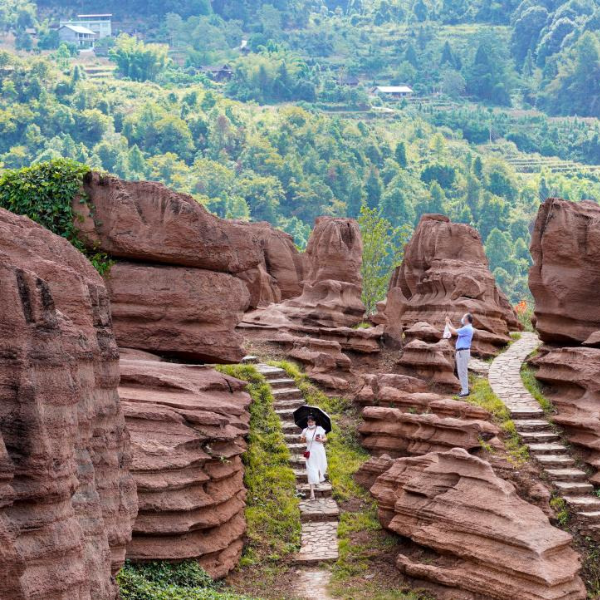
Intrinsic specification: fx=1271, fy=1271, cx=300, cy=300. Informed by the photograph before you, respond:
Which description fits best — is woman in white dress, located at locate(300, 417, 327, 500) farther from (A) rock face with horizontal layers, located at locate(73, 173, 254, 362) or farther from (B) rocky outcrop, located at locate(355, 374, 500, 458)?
(A) rock face with horizontal layers, located at locate(73, 173, 254, 362)

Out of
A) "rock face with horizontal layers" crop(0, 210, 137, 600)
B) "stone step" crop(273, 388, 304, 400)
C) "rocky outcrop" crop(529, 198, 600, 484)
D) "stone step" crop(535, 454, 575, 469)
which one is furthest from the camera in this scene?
"stone step" crop(273, 388, 304, 400)

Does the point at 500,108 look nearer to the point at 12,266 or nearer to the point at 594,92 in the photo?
the point at 594,92

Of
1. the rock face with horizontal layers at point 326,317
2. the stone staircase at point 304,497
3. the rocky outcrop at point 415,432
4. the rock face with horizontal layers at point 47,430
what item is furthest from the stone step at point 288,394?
the rock face with horizontal layers at point 47,430

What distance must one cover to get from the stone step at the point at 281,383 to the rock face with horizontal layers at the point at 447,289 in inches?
147

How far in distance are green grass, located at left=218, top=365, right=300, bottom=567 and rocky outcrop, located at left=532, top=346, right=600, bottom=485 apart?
400cm

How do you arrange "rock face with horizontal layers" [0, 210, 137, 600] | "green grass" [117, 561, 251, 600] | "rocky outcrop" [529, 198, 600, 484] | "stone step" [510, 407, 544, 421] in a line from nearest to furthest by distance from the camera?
"rock face with horizontal layers" [0, 210, 137, 600] < "green grass" [117, 561, 251, 600] < "stone step" [510, 407, 544, 421] < "rocky outcrop" [529, 198, 600, 484]

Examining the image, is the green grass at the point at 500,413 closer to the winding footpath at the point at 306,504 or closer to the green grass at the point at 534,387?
the green grass at the point at 534,387

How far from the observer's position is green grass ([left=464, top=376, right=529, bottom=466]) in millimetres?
17719

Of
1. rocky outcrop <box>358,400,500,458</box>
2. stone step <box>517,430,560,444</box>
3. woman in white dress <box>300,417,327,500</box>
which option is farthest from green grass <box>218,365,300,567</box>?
stone step <box>517,430,560,444</box>

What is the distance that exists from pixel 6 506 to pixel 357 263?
1927 centimetres

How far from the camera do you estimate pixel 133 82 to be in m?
124

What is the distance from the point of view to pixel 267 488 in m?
17.7

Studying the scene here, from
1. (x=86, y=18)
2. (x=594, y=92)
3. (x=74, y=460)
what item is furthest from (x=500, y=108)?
(x=74, y=460)

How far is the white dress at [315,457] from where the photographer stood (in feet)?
58.0
